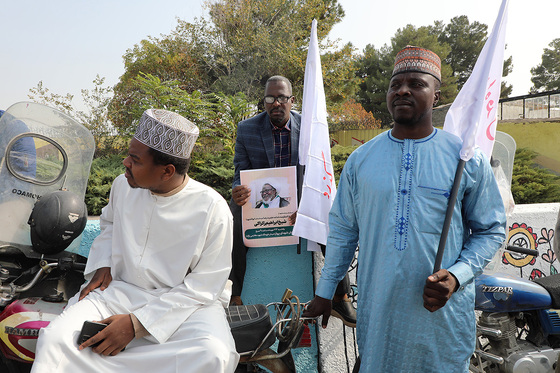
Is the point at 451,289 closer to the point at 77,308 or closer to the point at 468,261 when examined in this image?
the point at 468,261

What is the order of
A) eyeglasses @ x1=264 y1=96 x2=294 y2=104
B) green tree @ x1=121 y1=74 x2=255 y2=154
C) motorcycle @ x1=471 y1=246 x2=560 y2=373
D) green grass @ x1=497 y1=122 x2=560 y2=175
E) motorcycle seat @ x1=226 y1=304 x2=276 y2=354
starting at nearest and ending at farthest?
motorcycle seat @ x1=226 y1=304 x2=276 y2=354, motorcycle @ x1=471 y1=246 x2=560 y2=373, eyeglasses @ x1=264 y1=96 x2=294 y2=104, green tree @ x1=121 y1=74 x2=255 y2=154, green grass @ x1=497 y1=122 x2=560 y2=175

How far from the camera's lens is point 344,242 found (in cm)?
249

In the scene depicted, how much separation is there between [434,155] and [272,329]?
1.29 meters

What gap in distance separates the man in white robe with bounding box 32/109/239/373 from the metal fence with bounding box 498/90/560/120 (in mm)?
23326

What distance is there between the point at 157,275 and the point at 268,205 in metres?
1.15

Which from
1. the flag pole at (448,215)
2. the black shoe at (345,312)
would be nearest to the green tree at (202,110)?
the black shoe at (345,312)

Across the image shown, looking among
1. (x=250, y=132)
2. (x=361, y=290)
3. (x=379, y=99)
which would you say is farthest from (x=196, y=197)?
(x=379, y=99)

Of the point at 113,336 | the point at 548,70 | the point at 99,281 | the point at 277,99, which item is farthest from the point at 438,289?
the point at 548,70

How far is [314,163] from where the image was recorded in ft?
11.3

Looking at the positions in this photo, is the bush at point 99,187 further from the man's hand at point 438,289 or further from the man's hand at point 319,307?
the man's hand at point 438,289

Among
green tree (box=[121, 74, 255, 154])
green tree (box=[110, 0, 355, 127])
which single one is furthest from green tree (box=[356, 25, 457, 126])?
green tree (box=[121, 74, 255, 154])

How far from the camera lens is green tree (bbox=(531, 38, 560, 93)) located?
4391 cm

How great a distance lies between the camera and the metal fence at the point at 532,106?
22422 mm

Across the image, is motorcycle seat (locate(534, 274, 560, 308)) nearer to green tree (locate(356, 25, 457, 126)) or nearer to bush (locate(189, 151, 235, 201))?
bush (locate(189, 151, 235, 201))
